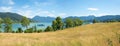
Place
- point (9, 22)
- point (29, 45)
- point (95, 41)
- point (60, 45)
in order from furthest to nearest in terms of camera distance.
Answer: point (9, 22), point (95, 41), point (60, 45), point (29, 45)

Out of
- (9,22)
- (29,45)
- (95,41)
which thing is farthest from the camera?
(9,22)

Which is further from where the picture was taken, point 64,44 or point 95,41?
point 95,41

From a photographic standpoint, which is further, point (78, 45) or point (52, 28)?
point (52, 28)

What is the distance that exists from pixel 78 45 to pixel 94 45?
0.86 m

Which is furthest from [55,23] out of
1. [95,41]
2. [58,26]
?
[95,41]

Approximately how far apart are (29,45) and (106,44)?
3797 mm

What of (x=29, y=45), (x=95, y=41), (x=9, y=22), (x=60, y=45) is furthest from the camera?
(x=9, y=22)

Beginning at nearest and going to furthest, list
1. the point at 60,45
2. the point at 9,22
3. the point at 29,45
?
the point at 29,45 → the point at 60,45 → the point at 9,22

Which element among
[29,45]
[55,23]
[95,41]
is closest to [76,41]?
[95,41]

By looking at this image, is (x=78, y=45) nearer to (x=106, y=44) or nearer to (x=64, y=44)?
(x=64, y=44)

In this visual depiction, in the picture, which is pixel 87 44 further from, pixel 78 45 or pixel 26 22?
pixel 26 22

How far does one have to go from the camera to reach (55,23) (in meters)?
97.1

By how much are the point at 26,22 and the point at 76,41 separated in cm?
9191

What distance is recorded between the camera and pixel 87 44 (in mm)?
10812
